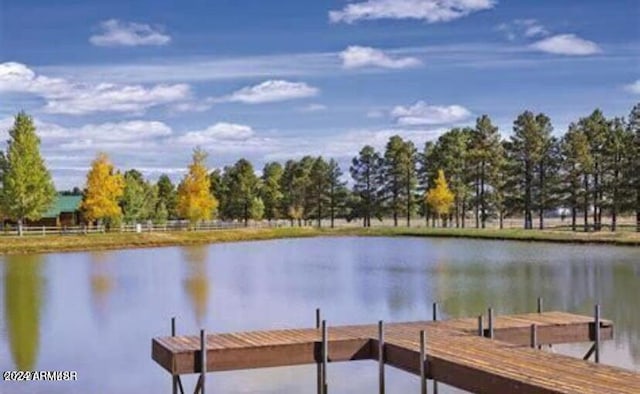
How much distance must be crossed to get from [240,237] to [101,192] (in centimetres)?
1269

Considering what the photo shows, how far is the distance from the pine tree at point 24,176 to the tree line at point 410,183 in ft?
0.27

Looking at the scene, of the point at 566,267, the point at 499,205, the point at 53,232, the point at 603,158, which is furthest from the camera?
the point at 499,205

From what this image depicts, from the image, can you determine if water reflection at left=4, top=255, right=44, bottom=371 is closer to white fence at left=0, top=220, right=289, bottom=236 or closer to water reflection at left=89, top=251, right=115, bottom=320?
water reflection at left=89, top=251, right=115, bottom=320

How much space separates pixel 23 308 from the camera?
29.1m

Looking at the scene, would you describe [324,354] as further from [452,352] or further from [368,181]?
[368,181]

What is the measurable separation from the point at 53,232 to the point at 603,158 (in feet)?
160

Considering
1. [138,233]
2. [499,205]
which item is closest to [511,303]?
[138,233]

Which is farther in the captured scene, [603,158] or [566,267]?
[603,158]

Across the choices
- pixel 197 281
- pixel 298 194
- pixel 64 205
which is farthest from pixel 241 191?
pixel 197 281

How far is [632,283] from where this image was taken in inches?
1417

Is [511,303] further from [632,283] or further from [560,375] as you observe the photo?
[560,375]

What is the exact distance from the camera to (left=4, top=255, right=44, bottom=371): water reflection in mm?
21047

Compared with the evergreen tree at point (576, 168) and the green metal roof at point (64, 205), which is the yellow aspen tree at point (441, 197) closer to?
the evergreen tree at point (576, 168)

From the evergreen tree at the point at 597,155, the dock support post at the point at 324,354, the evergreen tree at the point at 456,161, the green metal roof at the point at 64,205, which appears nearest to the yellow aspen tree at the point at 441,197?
the evergreen tree at the point at 456,161
